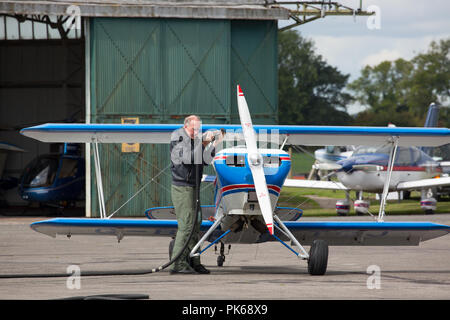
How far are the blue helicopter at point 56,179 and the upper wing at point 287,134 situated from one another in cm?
1573

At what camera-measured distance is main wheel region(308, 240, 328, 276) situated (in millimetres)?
9141

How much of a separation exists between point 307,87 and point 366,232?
328 ft

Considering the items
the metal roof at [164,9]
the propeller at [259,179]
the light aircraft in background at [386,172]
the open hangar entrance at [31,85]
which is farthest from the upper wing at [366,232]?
the open hangar entrance at [31,85]

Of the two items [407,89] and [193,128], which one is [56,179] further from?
[407,89]

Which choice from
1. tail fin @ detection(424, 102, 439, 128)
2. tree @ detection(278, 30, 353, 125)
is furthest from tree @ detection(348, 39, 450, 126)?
tail fin @ detection(424, 102, 439, 128)

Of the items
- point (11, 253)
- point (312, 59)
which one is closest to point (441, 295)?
point (11, 253)

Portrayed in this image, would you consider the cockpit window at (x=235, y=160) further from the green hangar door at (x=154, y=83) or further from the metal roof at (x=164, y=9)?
the metal roof at (x=164, y=9)

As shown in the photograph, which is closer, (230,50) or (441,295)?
(441,295)

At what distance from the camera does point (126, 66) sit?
22984mm

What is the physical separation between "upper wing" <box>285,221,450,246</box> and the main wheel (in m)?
0.57

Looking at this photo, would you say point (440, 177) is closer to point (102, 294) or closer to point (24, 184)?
point (24, 184)

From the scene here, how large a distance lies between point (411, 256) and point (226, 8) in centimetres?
1261

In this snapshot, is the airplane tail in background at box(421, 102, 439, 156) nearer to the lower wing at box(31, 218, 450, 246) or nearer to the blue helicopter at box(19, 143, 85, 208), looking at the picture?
the blue helicopter at box(19, 143, 85, 208)

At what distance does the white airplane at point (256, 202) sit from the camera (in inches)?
349
